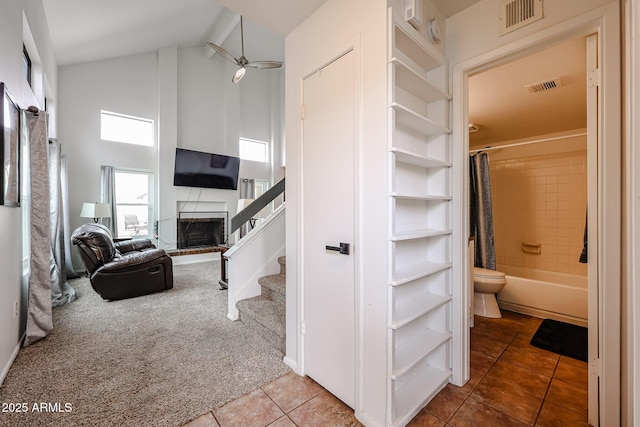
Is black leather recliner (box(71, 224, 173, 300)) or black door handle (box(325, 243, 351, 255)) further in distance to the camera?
black leather recliner (box(71, 224, 173, 300))

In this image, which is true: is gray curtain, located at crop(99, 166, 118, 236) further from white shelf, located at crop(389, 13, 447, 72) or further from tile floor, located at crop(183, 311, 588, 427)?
white shelf, located at crop(389, 13, 447, 72)

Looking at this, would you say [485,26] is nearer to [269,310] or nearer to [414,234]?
[414,234]

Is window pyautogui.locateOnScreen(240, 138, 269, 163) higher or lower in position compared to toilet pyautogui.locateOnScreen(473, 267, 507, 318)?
higher

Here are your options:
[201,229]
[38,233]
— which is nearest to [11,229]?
[38,233]

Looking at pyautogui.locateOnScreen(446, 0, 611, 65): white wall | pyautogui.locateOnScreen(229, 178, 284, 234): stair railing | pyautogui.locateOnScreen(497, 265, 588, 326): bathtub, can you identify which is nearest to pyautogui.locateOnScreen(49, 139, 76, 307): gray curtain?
pyautogui.locateOnScreen(229, 178, 284, 234): stair railing

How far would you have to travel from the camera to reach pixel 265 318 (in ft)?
7.64

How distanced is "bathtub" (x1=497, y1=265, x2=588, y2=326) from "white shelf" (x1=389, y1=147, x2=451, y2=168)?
217cm

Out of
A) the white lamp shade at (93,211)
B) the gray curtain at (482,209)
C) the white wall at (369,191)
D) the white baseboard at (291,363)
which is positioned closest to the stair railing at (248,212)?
the white baseboard at (291,363)

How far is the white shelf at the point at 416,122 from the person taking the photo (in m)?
1.37

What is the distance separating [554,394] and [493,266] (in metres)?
1.65

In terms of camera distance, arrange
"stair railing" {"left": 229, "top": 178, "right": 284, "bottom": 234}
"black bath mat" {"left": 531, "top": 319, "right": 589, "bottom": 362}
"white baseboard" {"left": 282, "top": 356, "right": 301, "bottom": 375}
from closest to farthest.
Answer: "white baseboard" {"left": 282, "top": 356, "right": 301, "bottom": 375}
"black bath mat" {"left": 531, "top": 319, "right": 589, "bottom": 362}
"stair railing" {"left": 229, "top": 178, "right": 284, "bottom": 234}

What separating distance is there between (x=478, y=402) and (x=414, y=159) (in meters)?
1.51

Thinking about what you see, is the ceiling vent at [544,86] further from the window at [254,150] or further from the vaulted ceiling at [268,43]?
the window at [254,150]

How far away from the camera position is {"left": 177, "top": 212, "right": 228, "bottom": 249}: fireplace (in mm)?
5902
